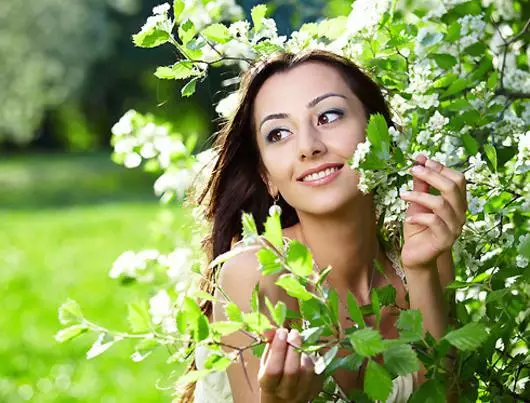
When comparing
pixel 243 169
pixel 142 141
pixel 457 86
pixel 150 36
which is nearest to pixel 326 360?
pixel 150 36

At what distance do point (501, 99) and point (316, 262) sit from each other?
0.66 metres

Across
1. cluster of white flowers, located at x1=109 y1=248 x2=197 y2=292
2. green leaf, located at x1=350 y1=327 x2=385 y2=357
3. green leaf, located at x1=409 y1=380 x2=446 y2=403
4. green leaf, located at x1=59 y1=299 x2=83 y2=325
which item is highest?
cluster of white flowers, located at x1=109 y1=248 x2=197 y2=292

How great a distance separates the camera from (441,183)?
1816 mm

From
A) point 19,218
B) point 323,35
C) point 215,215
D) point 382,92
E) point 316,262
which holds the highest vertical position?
point 19,218

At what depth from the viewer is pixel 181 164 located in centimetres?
333

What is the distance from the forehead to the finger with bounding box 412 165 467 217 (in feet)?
1.80

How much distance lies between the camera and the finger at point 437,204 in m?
1.84

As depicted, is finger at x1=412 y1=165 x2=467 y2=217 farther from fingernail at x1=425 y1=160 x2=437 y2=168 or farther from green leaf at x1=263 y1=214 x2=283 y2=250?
green leaf at x1=263 y1=214 x2=283 y2=250

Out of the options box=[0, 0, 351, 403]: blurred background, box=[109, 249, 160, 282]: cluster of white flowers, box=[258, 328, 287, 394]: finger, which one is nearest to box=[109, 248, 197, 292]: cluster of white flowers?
box=[109, 249, 160, 282]: cluster of white flowers

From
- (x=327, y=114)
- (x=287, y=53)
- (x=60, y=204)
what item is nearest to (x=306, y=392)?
(x=327, y=114)

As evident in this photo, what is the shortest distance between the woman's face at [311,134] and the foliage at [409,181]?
0.08 metres

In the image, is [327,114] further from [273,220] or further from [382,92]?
[273,220]

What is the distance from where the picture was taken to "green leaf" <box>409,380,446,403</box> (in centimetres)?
167

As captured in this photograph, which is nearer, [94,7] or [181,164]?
[181,164]
